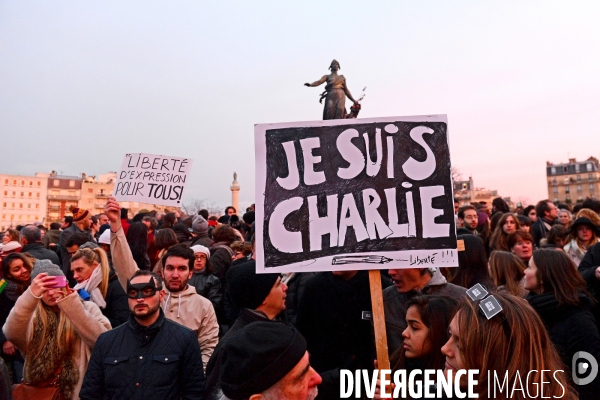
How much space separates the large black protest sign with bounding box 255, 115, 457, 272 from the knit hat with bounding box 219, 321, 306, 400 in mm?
1261

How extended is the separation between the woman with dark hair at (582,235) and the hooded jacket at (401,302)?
123 inches

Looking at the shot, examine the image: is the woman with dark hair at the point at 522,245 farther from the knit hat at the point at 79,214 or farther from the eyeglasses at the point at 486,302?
the knit hat at the point at 79,214

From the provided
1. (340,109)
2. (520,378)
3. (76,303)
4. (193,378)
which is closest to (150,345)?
(193,378)

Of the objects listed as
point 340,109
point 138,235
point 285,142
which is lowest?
point 138,235

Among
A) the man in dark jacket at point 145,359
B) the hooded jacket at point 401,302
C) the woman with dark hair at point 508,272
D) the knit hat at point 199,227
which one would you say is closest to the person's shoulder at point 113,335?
the man in dark jacket at point 145,359

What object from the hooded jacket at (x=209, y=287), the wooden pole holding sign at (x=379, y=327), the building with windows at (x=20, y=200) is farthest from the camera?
the building with windows at (x=20, y=200)

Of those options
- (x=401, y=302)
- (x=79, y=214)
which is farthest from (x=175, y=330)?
(x=79, y=214)

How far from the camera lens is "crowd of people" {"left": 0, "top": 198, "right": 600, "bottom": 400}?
93.8 inches

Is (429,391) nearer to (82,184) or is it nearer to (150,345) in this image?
Result: (150,345)

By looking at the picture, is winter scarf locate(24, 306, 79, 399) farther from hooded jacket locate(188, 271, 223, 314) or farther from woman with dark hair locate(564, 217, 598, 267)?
woman with dark hair locate(564, 217, 598, 267)

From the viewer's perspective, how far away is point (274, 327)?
87.4 inches

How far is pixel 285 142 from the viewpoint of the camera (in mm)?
3709

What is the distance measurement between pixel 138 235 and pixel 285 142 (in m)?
4.13

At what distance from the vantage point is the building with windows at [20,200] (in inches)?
4471
